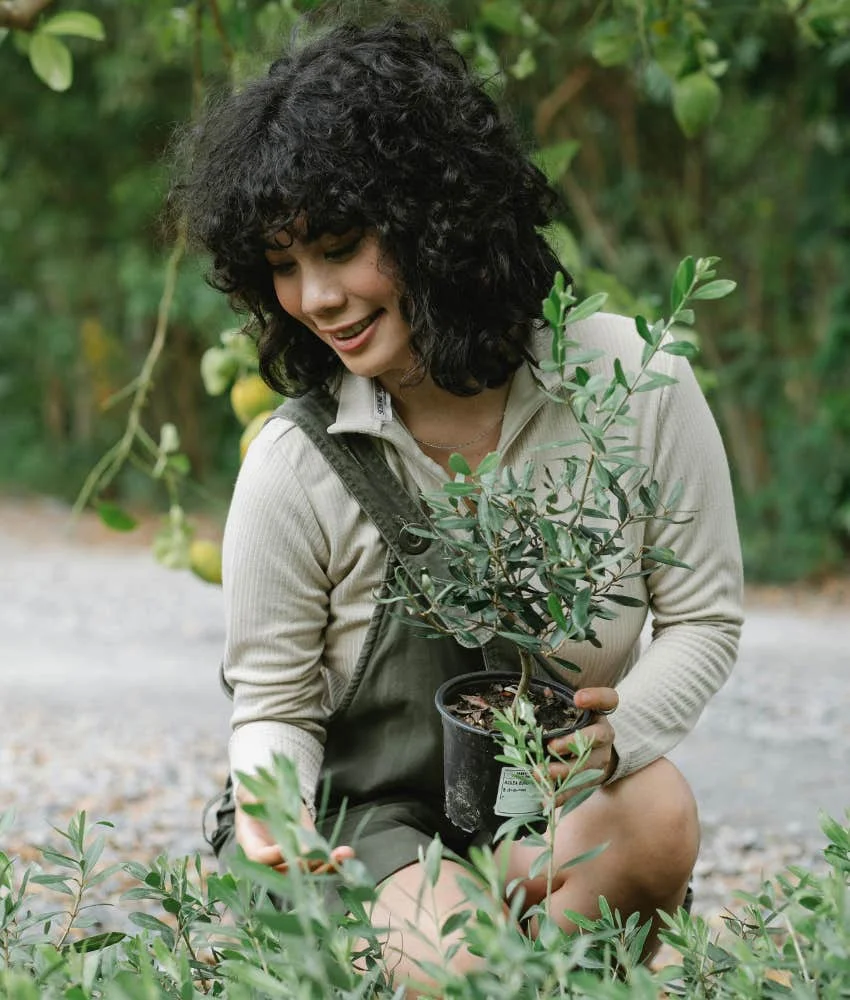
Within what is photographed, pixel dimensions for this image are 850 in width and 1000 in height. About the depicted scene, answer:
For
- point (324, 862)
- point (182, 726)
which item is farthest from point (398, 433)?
point (182, 726)

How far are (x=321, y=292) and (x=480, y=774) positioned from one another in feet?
2.12

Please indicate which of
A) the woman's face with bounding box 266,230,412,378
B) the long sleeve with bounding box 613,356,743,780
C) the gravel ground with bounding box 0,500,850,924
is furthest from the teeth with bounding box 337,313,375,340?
the gravel ground with bounding box 0,500,850,924

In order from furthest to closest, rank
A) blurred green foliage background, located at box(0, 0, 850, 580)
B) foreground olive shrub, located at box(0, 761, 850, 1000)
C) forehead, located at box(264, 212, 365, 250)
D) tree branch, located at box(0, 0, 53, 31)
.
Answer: blurred green foliage background, located at box(0, 0, 850, 580)
tree branch, located at box(0, 0, 53, 31)
forehead, located at box(264, 212, 365, 250)
foreground olive shrub, located at box(0, 761, 850, 1000)

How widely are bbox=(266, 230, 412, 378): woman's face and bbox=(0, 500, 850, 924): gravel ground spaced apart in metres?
0.80

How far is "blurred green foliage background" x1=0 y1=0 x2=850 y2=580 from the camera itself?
6336mm

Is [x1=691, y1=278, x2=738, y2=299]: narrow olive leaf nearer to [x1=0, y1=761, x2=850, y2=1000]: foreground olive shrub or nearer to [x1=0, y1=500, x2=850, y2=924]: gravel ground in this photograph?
[x1=0, y1=761, x2=850, y2=1000]: foreground olive shrub

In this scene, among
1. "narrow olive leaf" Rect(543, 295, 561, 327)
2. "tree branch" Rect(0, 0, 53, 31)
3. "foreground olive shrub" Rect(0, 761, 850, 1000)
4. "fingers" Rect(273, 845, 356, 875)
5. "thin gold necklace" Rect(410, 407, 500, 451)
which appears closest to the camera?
"foreground olive shrub" Rect(0, 761, 850, 1000)

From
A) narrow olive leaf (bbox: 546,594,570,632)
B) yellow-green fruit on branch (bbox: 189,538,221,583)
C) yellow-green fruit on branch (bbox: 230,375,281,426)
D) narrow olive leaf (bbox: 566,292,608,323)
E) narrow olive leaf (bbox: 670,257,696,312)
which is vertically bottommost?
yellow-green fruit on branch (bbox: 189,538,221,583)

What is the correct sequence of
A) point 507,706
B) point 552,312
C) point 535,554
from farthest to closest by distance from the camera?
1. point 507,706
2. point 535,554
3. point 552,312

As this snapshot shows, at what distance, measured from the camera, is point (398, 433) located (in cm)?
177

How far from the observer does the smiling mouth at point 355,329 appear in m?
1.69

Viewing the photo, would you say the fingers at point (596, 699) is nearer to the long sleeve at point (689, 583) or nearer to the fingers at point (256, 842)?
the long sleeve at point (689, 583)

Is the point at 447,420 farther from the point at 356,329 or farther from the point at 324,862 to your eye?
the point at 324,862

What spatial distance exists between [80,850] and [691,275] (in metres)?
0.87
